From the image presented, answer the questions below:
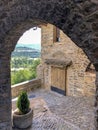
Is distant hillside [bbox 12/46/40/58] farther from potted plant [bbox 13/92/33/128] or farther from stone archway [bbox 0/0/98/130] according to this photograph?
stone archway [bbox 0/0/98/130]

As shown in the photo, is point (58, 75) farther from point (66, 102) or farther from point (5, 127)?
point (5, 127)

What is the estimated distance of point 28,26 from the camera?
3.96m

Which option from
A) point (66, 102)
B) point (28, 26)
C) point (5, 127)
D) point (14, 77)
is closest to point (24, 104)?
point (5, 127)

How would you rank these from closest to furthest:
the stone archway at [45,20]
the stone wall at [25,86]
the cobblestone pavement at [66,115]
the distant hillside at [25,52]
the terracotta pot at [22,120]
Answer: the stone archway at [45,20]
the terracotta pot at [22,120]
the cobblestone pavement at [66,115]
the stone wall at [25,86]
the distant hillside at [25,52]

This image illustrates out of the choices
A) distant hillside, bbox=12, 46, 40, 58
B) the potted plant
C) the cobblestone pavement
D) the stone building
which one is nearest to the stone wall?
the stone building

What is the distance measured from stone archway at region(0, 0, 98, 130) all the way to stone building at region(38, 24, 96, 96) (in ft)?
15.8

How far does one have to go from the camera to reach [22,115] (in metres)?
5.69

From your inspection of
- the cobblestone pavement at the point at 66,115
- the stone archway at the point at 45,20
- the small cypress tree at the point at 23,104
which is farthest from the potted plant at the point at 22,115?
the stone archway at the point at 45,20

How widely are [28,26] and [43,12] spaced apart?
2.98 feet

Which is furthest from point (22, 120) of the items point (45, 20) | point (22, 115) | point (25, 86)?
point (25, 86)

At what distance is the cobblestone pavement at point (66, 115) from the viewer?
19.7 ft

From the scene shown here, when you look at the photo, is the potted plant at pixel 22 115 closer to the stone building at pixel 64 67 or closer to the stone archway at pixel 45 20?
the stone archway at pixel 45 20

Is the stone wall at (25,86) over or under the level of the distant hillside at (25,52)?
under

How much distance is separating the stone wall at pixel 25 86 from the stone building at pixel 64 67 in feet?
1.35
